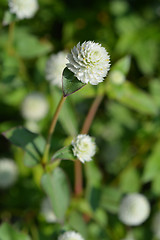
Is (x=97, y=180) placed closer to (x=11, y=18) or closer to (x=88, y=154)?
(x=88, y=154)

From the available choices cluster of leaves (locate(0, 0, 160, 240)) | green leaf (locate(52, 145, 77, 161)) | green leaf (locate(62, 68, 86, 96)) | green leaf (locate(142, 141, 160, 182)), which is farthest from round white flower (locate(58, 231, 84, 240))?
green leaf (locate(142, 141, 160, 182))

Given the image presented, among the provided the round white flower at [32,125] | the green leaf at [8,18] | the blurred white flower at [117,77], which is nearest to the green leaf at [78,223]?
the round white flower at [32,125]

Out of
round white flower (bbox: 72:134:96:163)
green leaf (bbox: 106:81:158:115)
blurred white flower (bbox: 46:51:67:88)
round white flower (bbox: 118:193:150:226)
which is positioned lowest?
round white flower (bbox: 118:193:150:226)

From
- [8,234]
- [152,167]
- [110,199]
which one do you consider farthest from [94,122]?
[8,234]

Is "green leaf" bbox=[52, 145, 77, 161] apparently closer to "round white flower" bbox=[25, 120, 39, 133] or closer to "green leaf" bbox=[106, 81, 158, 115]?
"green leaf" bbox=[106, 81, 158, 115]

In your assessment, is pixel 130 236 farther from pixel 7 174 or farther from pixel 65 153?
pixel 65 153
